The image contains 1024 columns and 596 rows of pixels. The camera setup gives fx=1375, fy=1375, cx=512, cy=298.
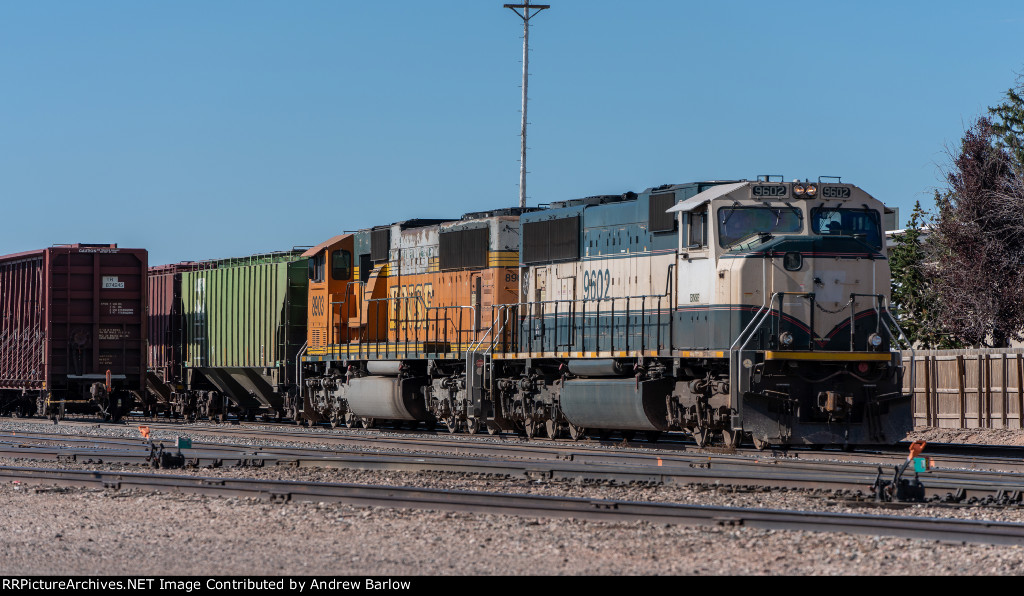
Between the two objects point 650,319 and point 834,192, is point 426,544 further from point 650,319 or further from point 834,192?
point 650,319

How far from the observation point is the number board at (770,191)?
17.2m

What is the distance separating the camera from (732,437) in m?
17.6

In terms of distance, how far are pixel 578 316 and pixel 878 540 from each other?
11.3 m

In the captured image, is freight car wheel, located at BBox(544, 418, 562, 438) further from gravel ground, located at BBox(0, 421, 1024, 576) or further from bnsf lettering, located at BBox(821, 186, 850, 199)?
gravel ground, located at BBox(0, 421, 1024, 576)

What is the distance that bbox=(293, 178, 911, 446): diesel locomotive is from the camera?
1705cm

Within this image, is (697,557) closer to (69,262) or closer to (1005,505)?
(1005,505)

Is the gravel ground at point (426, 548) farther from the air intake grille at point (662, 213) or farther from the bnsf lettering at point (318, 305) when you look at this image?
the bnsf lettering at point (318, 305)

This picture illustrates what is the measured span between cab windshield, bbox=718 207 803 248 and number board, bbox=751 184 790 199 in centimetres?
15

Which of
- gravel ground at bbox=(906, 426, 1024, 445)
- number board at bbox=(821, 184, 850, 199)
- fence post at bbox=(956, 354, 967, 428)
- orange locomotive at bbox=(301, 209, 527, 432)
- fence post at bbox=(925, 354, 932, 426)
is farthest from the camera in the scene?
fence post at bbox=(925, 354, 932, 426)

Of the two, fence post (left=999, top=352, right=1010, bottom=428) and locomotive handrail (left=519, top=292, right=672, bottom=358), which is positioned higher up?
locomotive handrail (left=519, top=292, right=672, bottom=358)

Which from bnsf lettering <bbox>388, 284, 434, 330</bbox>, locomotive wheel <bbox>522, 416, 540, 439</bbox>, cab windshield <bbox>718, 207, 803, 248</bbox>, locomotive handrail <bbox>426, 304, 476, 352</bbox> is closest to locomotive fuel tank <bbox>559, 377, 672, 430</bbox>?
locomotive wheel <bbox>522, 416, 540, 439</bbox>

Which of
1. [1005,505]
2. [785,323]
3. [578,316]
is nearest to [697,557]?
[1005,505]

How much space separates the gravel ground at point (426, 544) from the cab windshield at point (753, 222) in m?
5.53

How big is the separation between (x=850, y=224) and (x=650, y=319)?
9.92 ft
